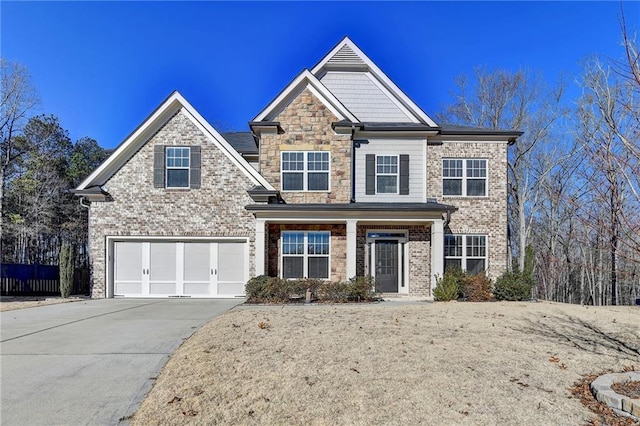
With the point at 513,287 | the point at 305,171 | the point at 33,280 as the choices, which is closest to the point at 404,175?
the point at 305,171

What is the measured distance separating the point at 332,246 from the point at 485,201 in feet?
21.0

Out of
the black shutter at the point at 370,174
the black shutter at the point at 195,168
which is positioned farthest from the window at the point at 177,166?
the black shutter at the point at 370,174

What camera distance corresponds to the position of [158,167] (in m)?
16.0

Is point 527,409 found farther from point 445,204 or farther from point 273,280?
point 445,204

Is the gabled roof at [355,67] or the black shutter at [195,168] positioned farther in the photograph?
the gabled roof at [355,67]

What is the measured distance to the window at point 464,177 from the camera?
658 inches

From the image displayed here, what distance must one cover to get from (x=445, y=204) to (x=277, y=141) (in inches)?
277

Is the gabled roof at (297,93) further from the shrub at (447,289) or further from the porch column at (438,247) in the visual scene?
the shrub at (447,289)

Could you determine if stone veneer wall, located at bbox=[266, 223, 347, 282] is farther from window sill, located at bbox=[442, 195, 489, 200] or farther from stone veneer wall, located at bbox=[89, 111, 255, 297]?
window sill, located at bbox=[442, 195, 489, 200]

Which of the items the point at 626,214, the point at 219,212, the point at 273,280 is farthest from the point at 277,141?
the point at 626,214

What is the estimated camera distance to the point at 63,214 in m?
31.6

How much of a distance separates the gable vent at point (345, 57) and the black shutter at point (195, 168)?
6.82m

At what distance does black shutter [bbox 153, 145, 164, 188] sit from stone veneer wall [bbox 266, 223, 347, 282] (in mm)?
4488

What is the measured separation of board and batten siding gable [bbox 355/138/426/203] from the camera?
53.7ft
